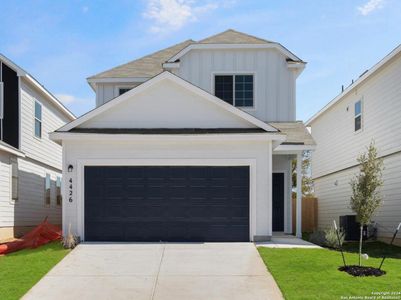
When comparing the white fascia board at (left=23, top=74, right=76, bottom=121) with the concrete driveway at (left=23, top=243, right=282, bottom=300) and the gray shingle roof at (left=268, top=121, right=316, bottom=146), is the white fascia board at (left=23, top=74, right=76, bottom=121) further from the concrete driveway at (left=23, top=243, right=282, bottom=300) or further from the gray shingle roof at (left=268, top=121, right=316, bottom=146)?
the gray shingle roof at (left=268, top=121, right=316, bottom=146)

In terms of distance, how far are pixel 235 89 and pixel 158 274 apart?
961 cm

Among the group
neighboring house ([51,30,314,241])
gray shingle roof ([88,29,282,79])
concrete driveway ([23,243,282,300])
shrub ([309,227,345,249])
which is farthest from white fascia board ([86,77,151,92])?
shrub ([309,227,345,249])

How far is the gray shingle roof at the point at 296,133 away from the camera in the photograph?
1562cm

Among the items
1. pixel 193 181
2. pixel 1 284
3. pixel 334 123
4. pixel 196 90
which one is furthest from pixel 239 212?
pixel 334 123

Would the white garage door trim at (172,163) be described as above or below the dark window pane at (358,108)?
below

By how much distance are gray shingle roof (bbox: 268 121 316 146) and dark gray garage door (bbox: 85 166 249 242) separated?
8.28 ft

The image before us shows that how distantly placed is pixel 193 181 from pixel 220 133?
162 centimetres

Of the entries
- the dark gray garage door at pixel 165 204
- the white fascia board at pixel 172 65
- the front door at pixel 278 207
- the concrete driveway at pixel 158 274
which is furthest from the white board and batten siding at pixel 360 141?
the white fascia board at pixel 172 65

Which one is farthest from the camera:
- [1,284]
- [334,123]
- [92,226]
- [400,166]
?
[334,123]

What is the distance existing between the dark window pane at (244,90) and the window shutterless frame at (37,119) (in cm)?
797

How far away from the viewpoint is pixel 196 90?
47.9 ft

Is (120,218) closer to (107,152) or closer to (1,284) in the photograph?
(107,152)

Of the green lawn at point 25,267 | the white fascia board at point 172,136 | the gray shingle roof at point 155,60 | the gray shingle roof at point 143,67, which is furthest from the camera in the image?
the gray shingle roof at point 143,67

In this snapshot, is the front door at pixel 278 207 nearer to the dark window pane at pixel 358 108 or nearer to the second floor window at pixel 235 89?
the second floor window at pixel 235 89
